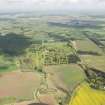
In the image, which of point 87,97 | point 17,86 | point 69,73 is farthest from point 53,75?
point 87,97

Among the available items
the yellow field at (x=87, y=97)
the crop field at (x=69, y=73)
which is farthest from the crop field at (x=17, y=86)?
the yellow field at (x=87, y=97)

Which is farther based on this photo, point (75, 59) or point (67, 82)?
point (75, 59)

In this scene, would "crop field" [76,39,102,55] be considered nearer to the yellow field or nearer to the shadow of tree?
the shadow of tree

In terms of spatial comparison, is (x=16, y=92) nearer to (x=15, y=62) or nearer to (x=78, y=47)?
(x=15, y=62)

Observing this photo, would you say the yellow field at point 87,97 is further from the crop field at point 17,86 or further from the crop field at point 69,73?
the crop field at point 17,86

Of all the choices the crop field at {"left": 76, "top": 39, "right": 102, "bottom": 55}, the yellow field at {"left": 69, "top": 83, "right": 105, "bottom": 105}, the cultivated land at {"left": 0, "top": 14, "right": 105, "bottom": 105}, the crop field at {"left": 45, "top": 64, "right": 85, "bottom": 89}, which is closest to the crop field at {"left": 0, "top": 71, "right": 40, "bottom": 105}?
the cultivated land at {"left": 0, "top": 14, "right": 105, "bottom": 105}

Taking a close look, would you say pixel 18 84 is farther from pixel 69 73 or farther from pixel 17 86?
pixel 69 73


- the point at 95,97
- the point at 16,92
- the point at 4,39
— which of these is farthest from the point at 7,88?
the point at 4,39

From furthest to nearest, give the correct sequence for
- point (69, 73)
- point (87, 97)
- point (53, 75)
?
point (69, 73)
point (53, 75)
point (87, 97)
